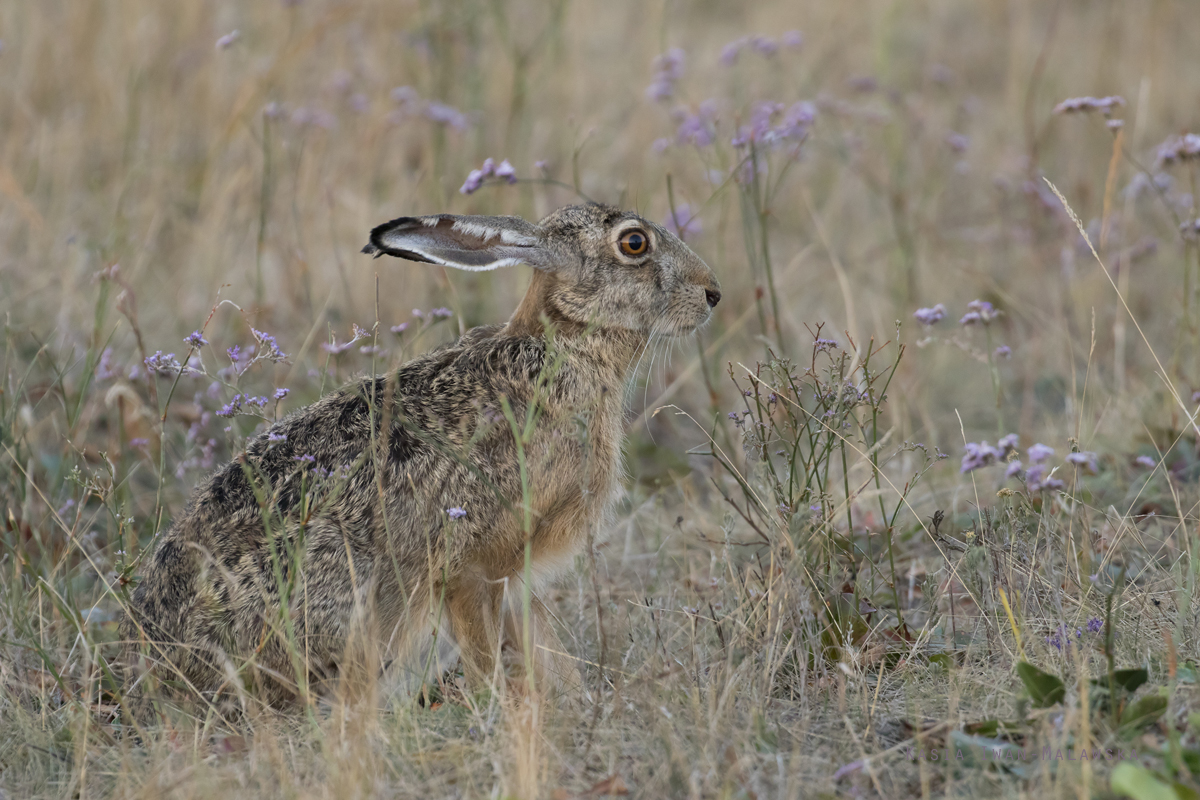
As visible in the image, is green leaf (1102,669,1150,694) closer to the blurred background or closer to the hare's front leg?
the hare's front leg

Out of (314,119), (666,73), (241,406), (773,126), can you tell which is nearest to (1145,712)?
(241,406)

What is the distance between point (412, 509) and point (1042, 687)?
199 cm

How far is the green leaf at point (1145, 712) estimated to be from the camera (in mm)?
2902

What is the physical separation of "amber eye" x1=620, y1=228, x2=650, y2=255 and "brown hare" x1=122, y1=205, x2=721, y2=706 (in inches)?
6.9

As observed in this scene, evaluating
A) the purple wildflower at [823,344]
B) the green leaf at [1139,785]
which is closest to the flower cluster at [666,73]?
the purple wildflower at [823,344]

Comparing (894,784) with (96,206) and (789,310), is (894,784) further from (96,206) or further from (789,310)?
(96,206)

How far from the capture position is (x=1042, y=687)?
3.07 m

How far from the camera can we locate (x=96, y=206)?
766cm

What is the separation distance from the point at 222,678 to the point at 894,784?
2.01 m

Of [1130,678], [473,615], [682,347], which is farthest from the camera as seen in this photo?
[682,347]

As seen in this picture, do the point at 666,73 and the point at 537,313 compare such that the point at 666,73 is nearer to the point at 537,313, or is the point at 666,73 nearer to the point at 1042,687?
the point at 537,313

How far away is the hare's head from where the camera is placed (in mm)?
4562

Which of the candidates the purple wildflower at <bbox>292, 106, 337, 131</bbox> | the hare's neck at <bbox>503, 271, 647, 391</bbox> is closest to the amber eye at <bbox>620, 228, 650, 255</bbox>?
the hare's neck at <bbox>503, 271, 647, 391</bbox>

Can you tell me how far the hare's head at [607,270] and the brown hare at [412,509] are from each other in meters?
0.01
